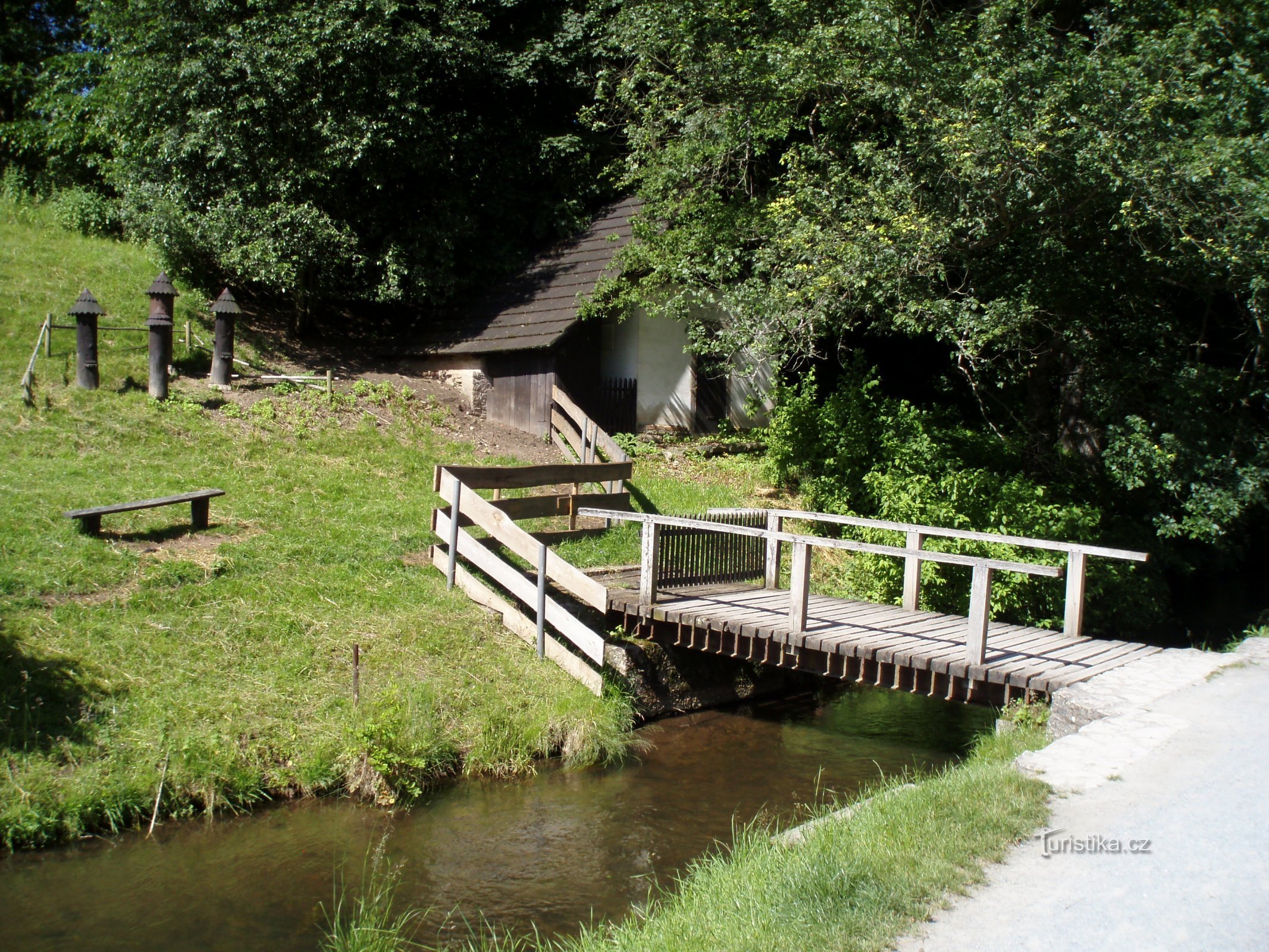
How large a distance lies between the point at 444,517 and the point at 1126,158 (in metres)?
8.41

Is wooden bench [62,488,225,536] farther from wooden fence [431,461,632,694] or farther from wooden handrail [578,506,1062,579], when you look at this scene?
wooden handrail [578,506,1062,579]

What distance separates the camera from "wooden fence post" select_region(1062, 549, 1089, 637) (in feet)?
27.9

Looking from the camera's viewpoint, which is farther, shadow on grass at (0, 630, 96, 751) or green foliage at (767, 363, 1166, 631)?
green foliage at (767, 363, 1166, 631)

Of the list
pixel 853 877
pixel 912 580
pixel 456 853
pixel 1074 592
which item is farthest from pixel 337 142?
pixel 853 877

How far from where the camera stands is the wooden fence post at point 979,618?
25.6 ft

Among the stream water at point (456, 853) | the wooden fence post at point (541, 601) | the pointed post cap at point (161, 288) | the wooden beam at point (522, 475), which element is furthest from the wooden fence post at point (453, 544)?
the pointed post cap at point (161, 288)

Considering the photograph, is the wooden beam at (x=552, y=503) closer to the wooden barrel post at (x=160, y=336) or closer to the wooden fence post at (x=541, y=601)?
the wooden fence post at (x=541, y=601)

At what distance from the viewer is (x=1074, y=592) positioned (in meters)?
8.69

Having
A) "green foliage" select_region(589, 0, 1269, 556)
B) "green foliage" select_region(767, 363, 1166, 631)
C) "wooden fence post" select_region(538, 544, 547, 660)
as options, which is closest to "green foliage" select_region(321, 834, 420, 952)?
"wooden fence post" select_region(538, 544, 547, 660)

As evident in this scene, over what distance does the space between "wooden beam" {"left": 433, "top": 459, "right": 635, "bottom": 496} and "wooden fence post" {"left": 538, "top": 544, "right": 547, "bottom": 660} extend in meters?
1.75

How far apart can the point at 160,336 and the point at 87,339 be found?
908 millimetres

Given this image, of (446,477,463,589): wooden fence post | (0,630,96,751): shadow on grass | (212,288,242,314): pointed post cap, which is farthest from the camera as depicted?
(212,288,242,314): pointed post cap

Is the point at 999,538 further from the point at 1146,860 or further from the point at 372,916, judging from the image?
the point at 372,916

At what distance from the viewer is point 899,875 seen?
15.1 ft
